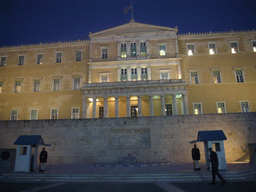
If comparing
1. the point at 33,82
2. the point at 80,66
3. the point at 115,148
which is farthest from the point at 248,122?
the point at 33,82

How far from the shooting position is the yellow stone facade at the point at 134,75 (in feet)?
102

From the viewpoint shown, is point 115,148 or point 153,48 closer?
point 115,148

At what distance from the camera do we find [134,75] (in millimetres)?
33375

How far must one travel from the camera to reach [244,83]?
3195cm

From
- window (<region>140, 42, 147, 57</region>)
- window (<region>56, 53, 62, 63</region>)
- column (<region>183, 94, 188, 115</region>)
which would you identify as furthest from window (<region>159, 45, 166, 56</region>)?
window (<region>56, 53, 62, 63</region>)

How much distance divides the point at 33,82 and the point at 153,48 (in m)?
22.9

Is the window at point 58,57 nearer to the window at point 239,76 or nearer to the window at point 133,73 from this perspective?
the window at point 133,73

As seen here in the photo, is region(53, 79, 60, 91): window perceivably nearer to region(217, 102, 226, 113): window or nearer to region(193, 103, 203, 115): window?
region(193, 103, 203, 115): window

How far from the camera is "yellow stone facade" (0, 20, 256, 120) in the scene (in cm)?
3114

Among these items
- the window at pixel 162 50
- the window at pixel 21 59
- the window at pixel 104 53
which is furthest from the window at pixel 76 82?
the window at pixel 162 50

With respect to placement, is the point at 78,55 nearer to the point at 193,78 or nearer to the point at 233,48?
the point at 193,78

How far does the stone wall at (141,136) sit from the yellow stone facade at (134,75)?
411 inches

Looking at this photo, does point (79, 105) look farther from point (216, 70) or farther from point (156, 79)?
point (216, 70)

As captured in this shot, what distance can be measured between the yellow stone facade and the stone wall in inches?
411
